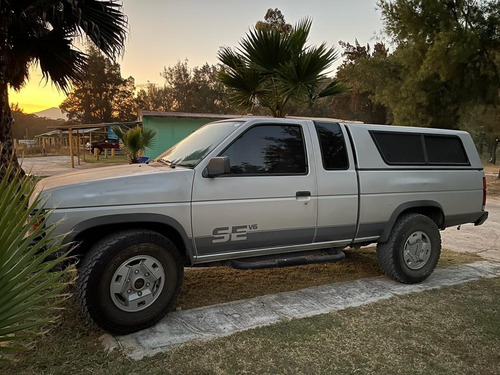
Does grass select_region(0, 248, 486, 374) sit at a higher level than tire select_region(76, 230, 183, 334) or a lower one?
lower

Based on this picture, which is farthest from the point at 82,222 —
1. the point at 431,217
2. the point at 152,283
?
the point at 431,217

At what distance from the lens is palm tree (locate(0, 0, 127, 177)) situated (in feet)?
18.9

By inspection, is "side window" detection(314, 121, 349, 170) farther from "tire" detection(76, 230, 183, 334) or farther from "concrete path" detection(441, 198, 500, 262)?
"concrete path" detection(441, 198, 500, 262)

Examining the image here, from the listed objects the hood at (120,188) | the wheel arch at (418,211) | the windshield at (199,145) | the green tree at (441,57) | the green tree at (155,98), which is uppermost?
the green tree at (155,98)

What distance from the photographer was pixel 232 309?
365cm

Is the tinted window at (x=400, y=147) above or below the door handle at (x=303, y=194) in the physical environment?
above

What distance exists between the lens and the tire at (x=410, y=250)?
434 centimetres

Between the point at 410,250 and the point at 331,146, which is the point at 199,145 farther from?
the point at 410,250

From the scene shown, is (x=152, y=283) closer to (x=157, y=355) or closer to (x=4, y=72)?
(x=157, y=355)

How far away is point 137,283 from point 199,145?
152cm

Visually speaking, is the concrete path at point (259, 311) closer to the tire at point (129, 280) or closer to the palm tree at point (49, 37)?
the tire at point (129, 280)

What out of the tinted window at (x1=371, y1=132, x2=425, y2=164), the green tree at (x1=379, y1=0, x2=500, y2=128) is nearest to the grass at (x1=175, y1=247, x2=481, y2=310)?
the tinted window at (x1=371, y1=132, x2=425, y2=164)

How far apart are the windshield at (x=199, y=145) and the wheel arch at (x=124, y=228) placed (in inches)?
24.8

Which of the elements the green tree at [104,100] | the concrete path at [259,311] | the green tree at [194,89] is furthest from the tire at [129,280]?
the green tree at [104,100]
